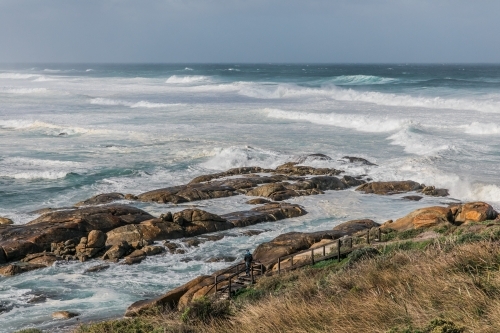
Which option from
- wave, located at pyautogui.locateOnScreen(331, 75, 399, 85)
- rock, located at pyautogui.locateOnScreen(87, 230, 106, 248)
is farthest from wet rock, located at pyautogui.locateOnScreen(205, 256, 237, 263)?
wave, located at pyautogui.locateOnScreen(331, 75, 399, 85)

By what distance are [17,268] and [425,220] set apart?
14.1 meters

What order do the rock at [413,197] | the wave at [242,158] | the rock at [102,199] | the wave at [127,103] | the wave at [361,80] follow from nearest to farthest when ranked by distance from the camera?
1. the rock at [102,199]
2. the rock at [413,197]
3. the wave at [242,158]
4. the wave at [127,103]
5. the wave at [361,80]

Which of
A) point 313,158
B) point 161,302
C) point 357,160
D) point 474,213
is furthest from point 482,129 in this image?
point 161,302

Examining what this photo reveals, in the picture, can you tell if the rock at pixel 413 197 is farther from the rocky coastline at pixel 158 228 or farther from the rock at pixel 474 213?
the rock at pixel 474 213

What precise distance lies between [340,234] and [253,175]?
1177 cm

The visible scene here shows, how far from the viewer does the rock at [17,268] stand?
18.2 meters

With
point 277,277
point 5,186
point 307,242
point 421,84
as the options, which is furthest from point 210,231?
point 421,84

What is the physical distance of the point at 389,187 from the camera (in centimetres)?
2889

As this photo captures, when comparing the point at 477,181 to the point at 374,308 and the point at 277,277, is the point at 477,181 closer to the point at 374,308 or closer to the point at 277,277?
the point at 277,277

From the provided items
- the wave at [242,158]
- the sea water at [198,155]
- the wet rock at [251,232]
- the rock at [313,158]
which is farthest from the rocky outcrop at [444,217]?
the wave at [242,158]

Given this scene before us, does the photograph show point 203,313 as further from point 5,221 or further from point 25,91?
point 25,91

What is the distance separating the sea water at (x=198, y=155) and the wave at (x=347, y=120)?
14 centimetres

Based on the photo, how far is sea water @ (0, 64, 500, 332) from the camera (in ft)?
58.0

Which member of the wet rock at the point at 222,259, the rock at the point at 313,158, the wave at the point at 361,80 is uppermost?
the wave at the point at 361,80
